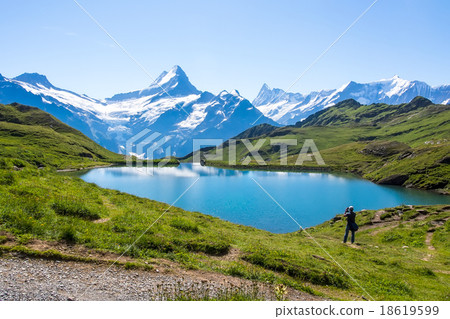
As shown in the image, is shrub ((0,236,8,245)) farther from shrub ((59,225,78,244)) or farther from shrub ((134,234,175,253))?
shrub ((134,234,175,253))

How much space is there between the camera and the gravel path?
7.95m

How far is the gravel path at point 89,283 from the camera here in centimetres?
795

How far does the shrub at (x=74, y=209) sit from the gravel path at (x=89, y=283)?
5.72 metres

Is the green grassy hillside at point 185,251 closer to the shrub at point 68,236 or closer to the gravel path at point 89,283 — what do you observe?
the shrub at point 68,236

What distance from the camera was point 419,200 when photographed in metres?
84.4

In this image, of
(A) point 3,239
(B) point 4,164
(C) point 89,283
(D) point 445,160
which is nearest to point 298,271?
(C) point 89,283

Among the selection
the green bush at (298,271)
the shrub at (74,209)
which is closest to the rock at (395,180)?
the green bush at (298,271)

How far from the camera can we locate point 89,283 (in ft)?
29.2

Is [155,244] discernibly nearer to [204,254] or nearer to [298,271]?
[204,254]

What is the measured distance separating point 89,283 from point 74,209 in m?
7.97

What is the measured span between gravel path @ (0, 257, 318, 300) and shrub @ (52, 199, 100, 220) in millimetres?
5718

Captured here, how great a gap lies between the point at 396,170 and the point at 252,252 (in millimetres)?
147044
